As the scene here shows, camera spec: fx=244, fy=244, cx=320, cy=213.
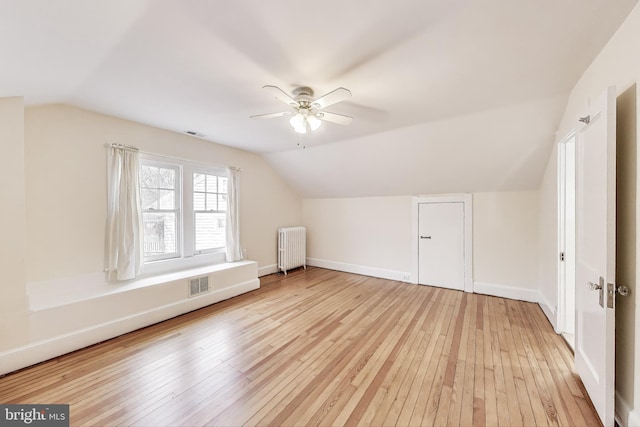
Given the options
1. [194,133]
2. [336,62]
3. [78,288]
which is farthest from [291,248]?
[336,62]

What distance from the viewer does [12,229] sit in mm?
2137

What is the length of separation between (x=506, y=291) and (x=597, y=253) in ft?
8.83

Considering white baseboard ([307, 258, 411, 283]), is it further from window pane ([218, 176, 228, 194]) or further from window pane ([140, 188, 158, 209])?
window pane ([140, 188, 158, 209])

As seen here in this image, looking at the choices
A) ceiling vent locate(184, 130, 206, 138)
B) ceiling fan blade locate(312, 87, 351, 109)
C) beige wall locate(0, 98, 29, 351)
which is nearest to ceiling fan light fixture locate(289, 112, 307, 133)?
ceiling fan blade locate(312, 87, 351, 109)

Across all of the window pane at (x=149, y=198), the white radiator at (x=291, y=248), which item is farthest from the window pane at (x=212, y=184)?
the white radiator at (x=291, y=248)

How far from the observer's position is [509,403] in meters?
1.74

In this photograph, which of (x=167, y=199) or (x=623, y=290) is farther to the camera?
(x=167, y=199)

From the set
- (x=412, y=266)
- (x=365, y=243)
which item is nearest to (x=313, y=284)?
(x=365, y=243)

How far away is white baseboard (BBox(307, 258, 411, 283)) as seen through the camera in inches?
189

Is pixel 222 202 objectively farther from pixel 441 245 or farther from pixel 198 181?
pixel 441 245

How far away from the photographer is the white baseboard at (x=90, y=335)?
6.91 ft

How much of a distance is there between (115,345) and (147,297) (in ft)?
1.83

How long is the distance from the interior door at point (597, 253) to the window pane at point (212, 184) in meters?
4.57

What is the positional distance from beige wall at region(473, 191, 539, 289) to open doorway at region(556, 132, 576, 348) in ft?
3.75
